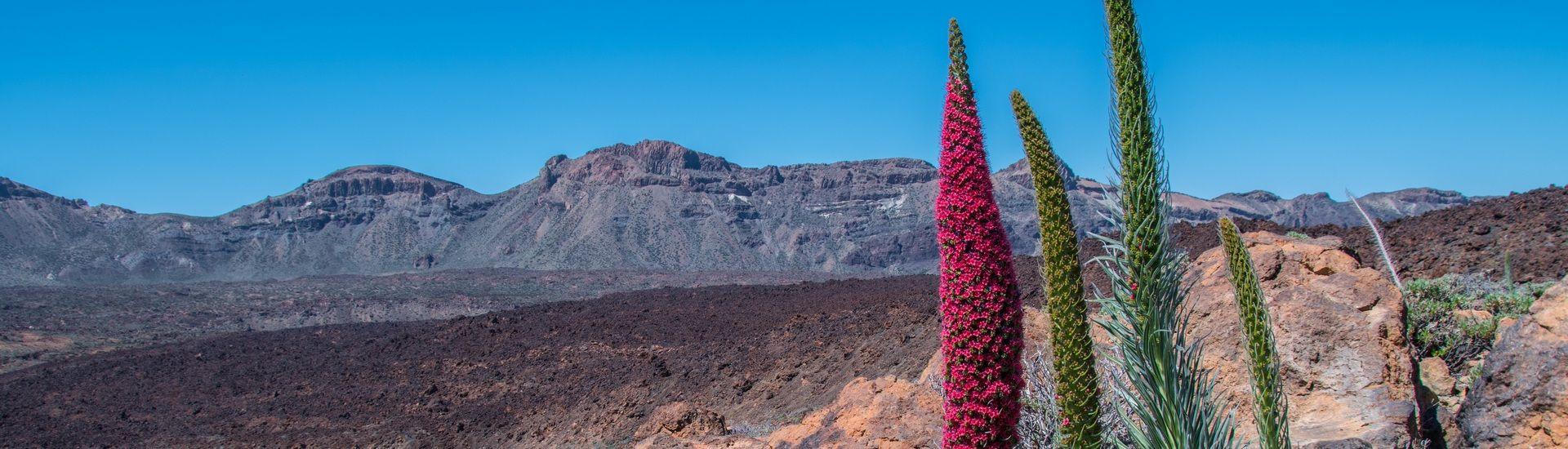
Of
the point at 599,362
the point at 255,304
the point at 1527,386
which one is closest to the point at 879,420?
the point at 1527,386

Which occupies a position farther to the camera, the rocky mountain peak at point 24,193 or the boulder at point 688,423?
the rocky mountain peak at point 24,193

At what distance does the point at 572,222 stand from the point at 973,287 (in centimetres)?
7818

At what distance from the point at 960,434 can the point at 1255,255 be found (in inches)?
151

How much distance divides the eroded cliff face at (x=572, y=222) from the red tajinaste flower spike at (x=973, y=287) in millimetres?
66138

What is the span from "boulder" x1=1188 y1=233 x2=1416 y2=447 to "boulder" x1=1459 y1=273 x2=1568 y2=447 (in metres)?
0.35

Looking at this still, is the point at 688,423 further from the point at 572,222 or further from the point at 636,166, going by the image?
the point at 636,166

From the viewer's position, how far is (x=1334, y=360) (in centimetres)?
556

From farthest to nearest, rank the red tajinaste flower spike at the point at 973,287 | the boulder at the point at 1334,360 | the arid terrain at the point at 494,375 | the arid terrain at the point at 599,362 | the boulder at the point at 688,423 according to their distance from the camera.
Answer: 1. the arid terrain at the point at 494,375
2. the boulder at the point at 688,423
3. the arid terrain at the point at 599,362
4. the boulder at the point at 1334,360
5. the red tajinaste flower spike at the point at 973,287

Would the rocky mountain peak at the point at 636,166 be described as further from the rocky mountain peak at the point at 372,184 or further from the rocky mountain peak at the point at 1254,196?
the rocky mountain peak at the point at 1254,196

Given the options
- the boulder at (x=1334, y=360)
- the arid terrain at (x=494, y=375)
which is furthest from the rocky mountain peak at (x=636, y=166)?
the boulder at (x=1334, y=360)

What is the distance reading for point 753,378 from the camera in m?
16.5

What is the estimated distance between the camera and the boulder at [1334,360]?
4828 millimetres

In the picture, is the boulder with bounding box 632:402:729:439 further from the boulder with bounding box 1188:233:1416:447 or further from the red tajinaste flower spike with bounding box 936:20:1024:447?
the red tajinaste flower spike with bounding box 936:20:1024:447

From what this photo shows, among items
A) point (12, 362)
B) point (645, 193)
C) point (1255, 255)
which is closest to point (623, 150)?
point (645, 193)
